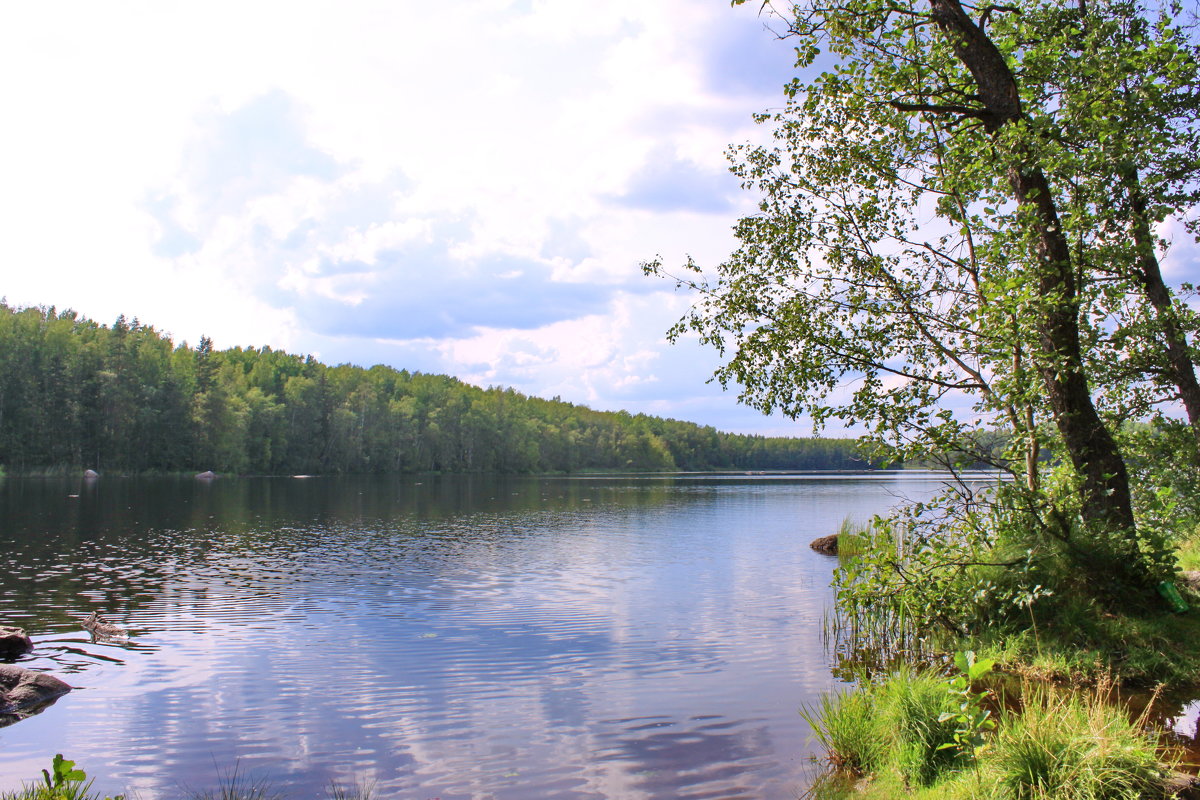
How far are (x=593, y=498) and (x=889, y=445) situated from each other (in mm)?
63810

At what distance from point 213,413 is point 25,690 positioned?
341 ft

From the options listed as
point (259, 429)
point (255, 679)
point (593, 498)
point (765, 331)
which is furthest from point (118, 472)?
point (765, 331)

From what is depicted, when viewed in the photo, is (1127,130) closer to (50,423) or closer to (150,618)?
(150,618)

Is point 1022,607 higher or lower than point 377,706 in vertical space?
higher

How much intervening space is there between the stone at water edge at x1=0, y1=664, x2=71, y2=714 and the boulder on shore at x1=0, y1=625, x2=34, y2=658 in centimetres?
229

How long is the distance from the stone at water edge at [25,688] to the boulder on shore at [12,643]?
7.53ft

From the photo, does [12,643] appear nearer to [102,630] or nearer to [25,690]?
[102,630]

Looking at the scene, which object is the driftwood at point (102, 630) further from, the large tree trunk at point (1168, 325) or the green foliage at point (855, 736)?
the large tree trunk at point (1168, 325)

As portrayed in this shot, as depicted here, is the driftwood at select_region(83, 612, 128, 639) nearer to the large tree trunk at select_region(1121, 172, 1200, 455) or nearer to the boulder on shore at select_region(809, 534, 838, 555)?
the large tree trunk at select_region(1121, 172, 1200, 455)

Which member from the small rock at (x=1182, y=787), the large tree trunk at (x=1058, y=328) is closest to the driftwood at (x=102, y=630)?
the small rock at (x=1182, y=787)

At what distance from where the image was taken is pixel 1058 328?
35.6 ft

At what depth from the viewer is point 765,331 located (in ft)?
41.7

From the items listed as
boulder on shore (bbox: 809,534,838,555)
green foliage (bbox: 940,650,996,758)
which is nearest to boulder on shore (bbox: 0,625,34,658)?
green foliage (bbox: 940,650,996,758)

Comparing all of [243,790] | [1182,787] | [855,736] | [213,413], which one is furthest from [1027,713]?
[213,413]
